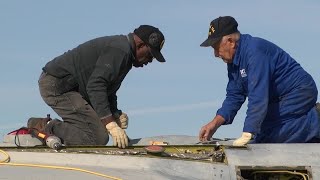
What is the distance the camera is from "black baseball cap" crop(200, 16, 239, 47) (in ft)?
33.6

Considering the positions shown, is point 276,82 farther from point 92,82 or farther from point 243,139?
point 92,82

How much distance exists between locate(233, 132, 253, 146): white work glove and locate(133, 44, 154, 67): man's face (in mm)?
1978

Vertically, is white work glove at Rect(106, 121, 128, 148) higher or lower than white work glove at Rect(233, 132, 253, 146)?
higher

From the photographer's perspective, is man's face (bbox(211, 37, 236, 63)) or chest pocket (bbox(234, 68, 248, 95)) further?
man's face (bbox(211, 37, 236, 63))

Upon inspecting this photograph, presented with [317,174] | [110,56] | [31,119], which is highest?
[110,56]

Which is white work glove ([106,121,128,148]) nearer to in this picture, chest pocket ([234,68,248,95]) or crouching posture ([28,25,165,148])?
crouching posture ([28,25,165,148])

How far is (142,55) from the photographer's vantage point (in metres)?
10.7

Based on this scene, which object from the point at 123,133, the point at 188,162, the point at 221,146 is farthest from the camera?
the point at 123,133

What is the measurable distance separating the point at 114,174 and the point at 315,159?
8.10 ft

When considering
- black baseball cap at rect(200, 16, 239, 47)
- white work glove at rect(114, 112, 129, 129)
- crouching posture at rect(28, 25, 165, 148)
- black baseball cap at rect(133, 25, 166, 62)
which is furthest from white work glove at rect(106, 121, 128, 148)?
black baseball cap at rect(200, 16, 239, 47)

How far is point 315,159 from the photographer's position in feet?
29.1

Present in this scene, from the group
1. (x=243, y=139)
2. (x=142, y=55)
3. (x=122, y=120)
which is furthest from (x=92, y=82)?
(x=243, y=139)

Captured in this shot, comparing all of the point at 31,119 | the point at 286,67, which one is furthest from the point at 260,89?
the point at 31,119

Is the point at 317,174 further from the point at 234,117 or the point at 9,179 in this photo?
the point at 9,179
